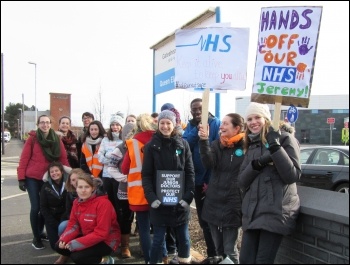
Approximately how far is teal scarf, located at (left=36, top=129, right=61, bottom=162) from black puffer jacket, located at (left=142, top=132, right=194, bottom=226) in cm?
194

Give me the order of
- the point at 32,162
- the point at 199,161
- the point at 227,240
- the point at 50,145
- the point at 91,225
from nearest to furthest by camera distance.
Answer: the point at 227,240
the point at 91,225
the point at 199,161
the point at 32,162
the point at 50,145

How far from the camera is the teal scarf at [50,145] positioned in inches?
192

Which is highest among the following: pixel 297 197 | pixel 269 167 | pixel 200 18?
pixel 200 18

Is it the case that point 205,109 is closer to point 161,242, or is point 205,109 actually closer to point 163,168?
point 163,168

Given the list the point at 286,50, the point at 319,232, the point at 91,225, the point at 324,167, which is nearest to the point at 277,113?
the point at 286,50

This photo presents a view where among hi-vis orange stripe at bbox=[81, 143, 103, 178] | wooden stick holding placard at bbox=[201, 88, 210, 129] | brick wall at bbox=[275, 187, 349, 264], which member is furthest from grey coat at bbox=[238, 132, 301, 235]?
hi-vis orange stripe at bbox=[81, 143, 103, 178]

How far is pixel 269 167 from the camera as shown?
2.76 m

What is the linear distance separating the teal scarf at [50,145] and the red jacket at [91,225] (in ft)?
3.62

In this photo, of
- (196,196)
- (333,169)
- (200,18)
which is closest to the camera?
(196,196)

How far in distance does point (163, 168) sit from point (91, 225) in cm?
110

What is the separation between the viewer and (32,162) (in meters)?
4.84

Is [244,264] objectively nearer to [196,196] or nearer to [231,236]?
[231,236]

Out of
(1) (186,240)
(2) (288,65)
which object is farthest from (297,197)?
(1) (186,240)

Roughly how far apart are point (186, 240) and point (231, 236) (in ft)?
1.78
